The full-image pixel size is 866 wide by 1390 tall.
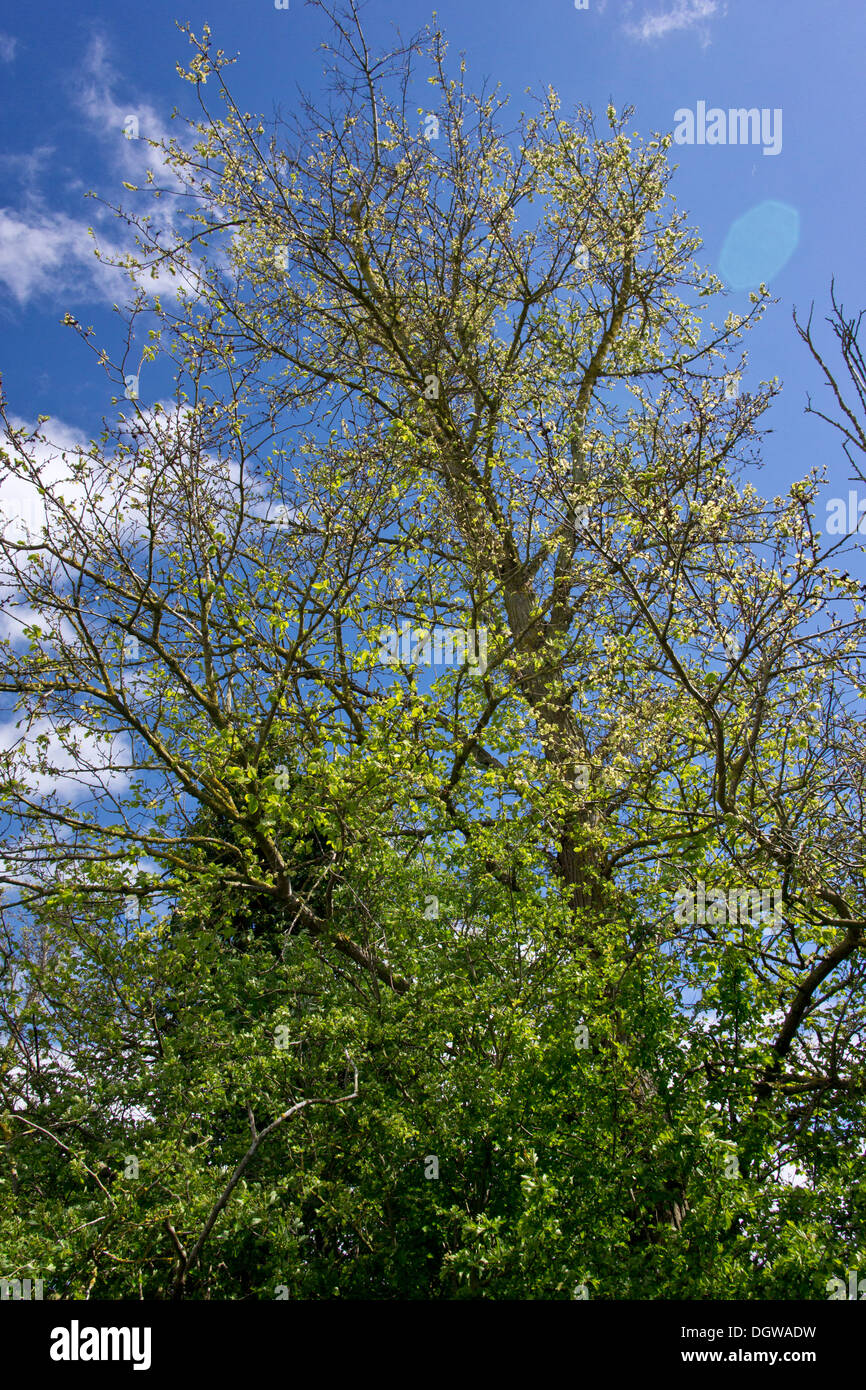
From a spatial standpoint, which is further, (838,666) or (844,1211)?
(838,666)

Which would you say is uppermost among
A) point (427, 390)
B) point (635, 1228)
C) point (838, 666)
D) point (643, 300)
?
point (643, 300)

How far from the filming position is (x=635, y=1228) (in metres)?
4.79

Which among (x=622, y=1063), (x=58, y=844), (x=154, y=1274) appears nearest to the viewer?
(x=622, y=1063)

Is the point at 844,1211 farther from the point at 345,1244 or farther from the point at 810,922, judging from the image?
the point at 345,1244

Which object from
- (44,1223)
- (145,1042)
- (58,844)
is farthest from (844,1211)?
(58,844)

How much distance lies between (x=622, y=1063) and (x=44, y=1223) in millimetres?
4013

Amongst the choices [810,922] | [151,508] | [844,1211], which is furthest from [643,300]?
[844,1211]

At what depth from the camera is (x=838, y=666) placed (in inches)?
215

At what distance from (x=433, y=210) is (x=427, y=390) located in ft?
7.08

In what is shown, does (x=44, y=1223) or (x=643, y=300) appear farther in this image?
(x=643, y=300)

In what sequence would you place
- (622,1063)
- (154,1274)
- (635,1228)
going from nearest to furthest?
1. (635,1228)
2. (622,1063)
3. (154,1274)

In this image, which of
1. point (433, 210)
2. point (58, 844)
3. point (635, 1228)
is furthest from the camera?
point (433, 210)

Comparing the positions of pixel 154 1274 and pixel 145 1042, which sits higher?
pixel 145 1042

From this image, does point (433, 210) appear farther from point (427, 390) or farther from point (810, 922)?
point (810, 922)
